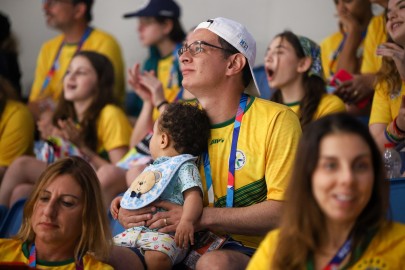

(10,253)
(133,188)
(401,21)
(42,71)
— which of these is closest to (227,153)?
(133,188)

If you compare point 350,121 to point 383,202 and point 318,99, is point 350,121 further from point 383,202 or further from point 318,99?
point 318,99

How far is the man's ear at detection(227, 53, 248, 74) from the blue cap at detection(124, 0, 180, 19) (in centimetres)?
264

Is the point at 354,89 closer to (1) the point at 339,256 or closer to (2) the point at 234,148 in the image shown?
(2) the point at 234,148

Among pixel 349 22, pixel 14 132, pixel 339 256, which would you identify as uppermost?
pixel 349 22

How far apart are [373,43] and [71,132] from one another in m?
2.01

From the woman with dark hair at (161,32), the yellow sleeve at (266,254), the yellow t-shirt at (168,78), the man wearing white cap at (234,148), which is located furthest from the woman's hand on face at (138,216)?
the woman with dark hair at (161,32)

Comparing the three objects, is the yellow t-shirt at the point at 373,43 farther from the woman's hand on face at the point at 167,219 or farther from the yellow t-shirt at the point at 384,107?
the woman's hand on face at the point at 167,219

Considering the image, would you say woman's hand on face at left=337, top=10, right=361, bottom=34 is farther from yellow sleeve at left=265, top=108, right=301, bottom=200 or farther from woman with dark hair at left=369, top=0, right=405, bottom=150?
yellow sleeve at left=265, top=108, right=301, bottom=200

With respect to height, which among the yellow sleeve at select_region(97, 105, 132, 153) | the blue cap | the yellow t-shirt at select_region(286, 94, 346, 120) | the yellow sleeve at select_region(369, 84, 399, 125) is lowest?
the yellow sleeve at select_region(97, 105, 132, 153)

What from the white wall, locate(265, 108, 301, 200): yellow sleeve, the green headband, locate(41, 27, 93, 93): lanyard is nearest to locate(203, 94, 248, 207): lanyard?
locate(265, 108, 301, 200): yellow sleeve

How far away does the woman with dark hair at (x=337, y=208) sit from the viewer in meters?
2.49

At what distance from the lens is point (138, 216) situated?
11.7 feet

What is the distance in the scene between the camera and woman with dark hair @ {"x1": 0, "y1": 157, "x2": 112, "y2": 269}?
10.7ft

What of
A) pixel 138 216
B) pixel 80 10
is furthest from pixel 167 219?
pixel 80 10
